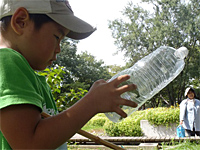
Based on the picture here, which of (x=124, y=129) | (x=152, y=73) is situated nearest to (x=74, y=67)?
(x=124, y=129)

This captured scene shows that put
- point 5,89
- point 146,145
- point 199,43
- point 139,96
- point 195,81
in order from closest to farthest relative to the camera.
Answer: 1. point 5,89
2. point 139,96
3. point 146,145
4. point 199,43
5. point 195,81

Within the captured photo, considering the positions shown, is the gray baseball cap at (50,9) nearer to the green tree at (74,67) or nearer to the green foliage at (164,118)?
the green foliage at (164,118)

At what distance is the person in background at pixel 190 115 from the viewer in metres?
8.55

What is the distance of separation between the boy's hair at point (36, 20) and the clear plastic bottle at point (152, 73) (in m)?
0.90

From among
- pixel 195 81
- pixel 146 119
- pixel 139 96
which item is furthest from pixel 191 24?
pixel 139 96

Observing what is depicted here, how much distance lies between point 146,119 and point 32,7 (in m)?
9.92

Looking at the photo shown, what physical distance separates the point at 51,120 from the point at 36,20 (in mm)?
457

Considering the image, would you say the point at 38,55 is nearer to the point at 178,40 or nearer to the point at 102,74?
the point at 178,40

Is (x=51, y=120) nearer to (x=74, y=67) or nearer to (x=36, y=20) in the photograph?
(x=36, y=20)

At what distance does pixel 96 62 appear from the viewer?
45.9 m

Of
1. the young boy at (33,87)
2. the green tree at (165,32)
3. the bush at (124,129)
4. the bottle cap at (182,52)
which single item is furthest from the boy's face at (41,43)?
the green tree at (165,32)

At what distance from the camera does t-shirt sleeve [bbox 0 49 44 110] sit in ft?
3.19

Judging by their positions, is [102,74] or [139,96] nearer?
[139,96]

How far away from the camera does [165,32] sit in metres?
29.8
